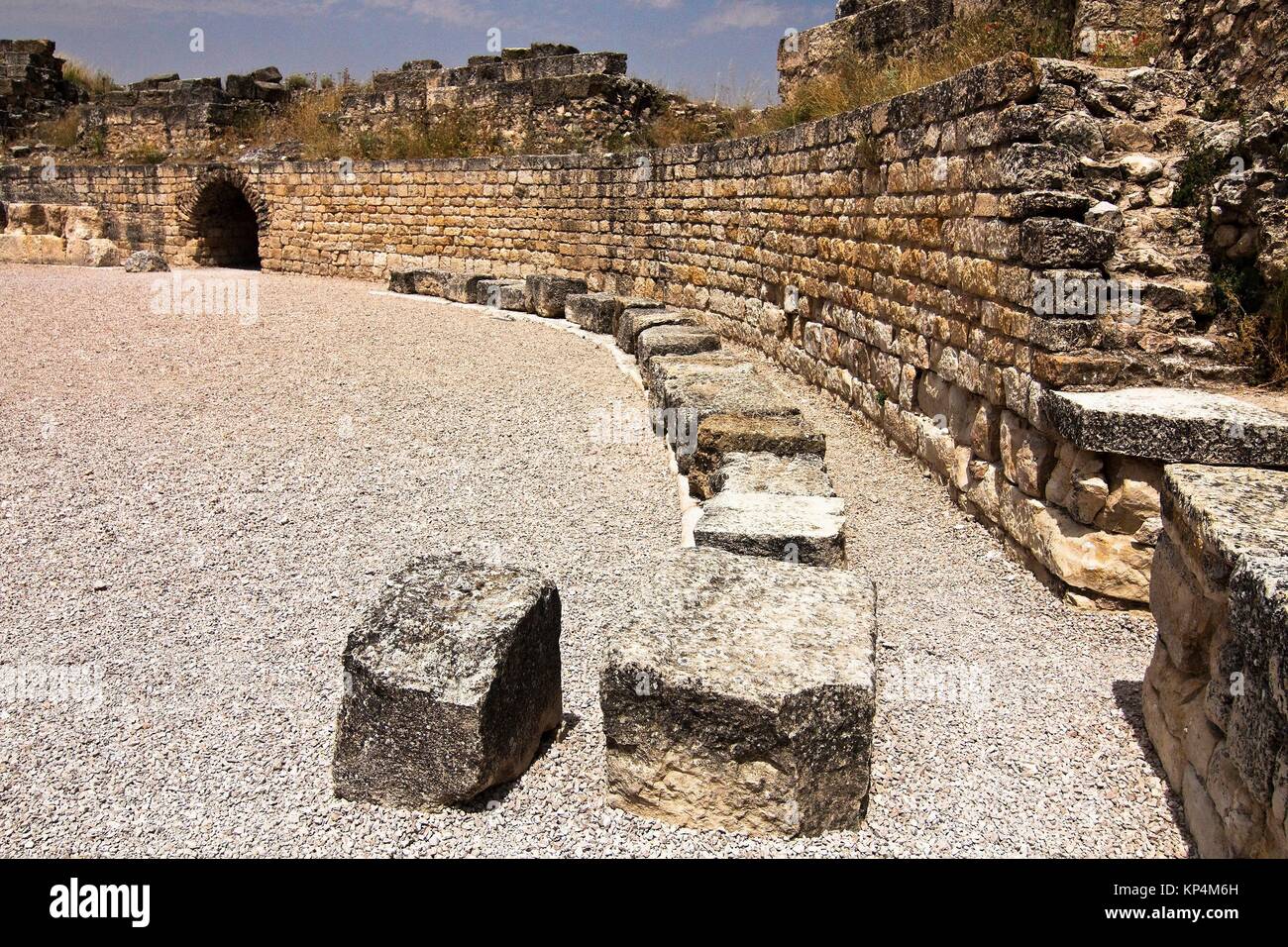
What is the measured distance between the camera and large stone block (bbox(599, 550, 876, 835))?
2.75 metres

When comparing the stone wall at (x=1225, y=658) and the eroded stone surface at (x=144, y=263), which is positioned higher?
the eroded stone surface at (x=144, y=263)

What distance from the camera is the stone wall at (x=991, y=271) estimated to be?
4.60 m

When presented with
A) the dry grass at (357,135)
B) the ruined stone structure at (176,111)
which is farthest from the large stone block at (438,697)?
the ruined stone structure at (176,111)

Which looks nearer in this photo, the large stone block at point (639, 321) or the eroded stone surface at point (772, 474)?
the eroded stone surface at point (772, 474)

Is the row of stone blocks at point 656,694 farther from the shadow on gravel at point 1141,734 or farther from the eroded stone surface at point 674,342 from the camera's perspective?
the eroded stone surface at point 674,342

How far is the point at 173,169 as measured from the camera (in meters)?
19.4

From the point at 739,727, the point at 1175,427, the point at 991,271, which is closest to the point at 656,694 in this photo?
the point at 739,727

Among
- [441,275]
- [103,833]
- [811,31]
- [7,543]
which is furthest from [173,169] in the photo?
[103,833]

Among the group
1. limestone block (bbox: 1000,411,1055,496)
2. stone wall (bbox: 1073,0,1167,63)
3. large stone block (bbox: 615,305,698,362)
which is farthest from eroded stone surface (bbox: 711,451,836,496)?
large stone block (bbox: 615,305,698,362)

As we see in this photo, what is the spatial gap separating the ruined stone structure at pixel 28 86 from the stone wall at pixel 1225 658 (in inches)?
1107

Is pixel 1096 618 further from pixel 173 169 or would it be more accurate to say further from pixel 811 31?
pixel 173 169

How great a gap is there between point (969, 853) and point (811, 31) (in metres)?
10.3

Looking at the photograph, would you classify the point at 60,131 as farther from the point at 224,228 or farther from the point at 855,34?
the point at 855,34

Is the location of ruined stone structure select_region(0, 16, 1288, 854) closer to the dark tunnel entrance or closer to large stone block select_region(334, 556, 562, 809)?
large stone block select_region(334, 556, 562, 809)
